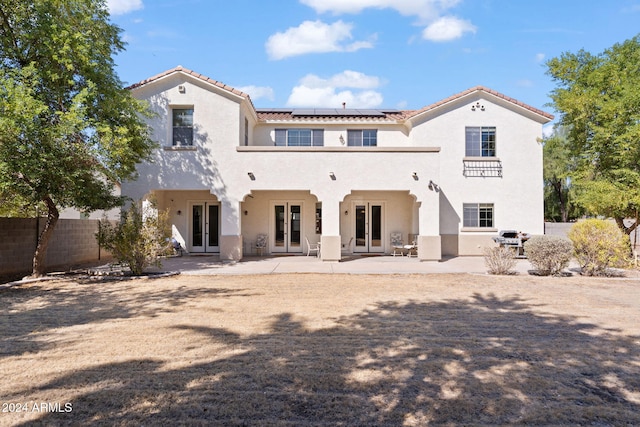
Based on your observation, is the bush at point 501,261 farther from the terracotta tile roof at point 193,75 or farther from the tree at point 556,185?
the tree at point 556,185

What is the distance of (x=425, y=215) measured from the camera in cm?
1612

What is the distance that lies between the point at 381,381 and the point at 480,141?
17.8 metres

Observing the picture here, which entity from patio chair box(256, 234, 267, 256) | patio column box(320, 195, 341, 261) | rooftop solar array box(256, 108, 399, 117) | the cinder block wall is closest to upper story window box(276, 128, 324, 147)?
rooftop solar array box(256, 108, 399, 117)

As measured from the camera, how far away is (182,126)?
55.9 feet

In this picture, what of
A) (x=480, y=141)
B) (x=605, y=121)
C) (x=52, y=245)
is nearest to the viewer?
(x=52, y=245)

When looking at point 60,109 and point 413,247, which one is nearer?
point 60,109

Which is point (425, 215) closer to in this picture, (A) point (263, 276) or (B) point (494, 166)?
(B) point (494, 166)

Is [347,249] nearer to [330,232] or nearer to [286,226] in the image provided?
[286,226]

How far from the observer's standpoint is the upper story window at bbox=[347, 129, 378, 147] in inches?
807

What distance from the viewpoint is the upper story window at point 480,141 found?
769 inches

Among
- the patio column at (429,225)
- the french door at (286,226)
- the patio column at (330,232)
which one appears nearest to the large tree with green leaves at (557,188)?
the patio column at (429,225)

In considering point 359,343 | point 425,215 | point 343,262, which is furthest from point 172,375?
point 425,215

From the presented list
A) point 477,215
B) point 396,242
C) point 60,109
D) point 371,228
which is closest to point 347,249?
point 371,228

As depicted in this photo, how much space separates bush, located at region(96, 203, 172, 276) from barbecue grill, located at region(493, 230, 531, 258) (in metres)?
14.7
